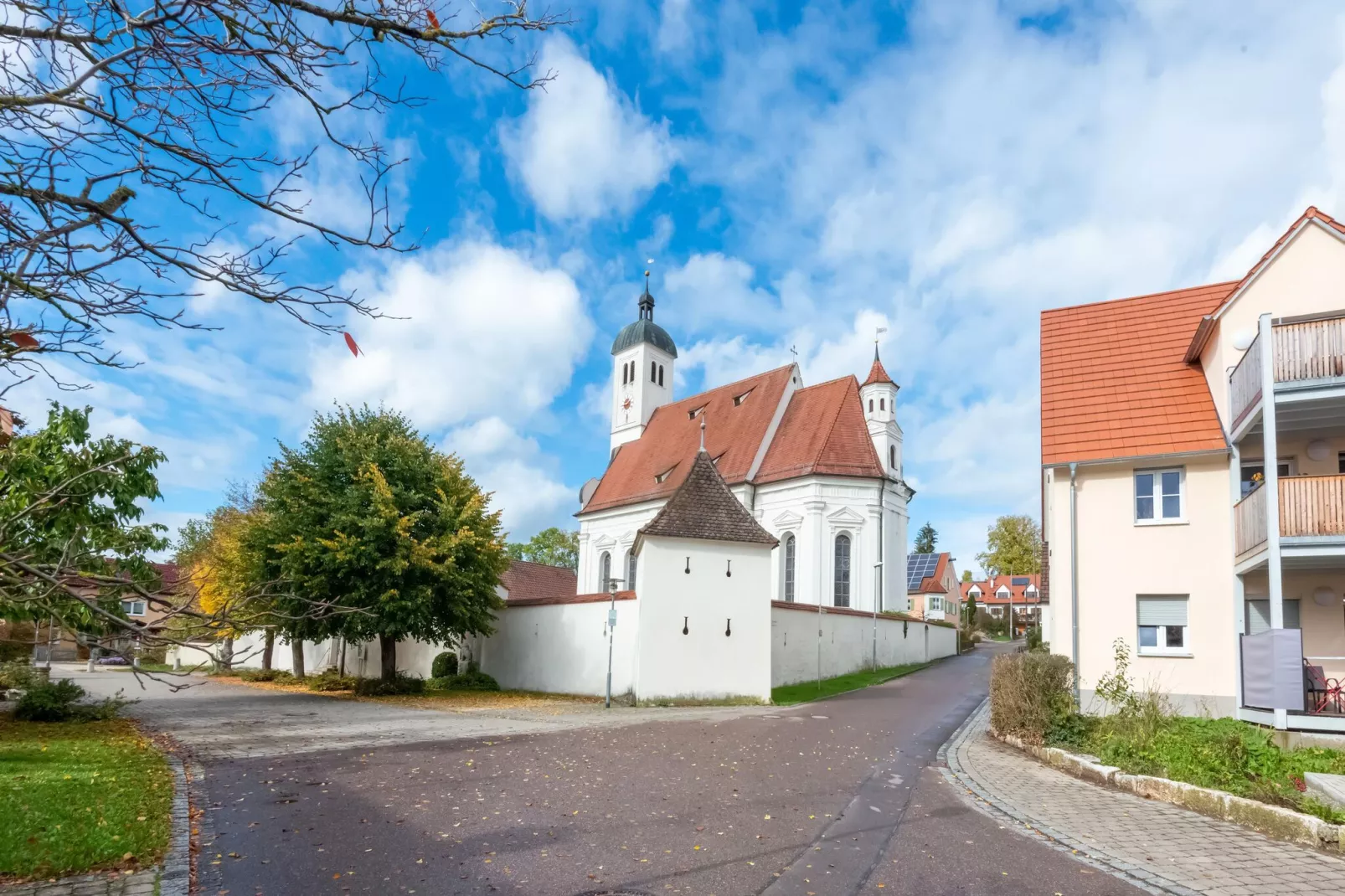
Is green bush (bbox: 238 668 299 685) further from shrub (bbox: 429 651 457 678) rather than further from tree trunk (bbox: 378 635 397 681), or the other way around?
tree trunk (bbox: 378 635 397 681)

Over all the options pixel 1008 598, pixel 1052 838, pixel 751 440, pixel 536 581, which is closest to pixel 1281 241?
pixel 1052 838

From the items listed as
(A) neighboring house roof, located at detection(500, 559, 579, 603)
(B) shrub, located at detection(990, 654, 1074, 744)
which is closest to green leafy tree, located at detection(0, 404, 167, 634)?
(B) shrub, located at detection(990, 654, 1074, 744)

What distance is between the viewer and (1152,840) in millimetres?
8055

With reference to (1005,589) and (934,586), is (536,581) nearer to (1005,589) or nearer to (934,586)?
(934,586)

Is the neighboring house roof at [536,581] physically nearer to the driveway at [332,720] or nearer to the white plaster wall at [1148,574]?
the driveway at [332,720]

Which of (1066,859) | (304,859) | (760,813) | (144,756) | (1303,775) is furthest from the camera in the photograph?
(144,756)

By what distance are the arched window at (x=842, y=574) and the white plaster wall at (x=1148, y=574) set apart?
1823 cm

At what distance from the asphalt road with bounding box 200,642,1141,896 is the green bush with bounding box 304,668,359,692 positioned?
15.9m

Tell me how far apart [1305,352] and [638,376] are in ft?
138

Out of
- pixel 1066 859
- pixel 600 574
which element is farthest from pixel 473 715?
pixel 600 574

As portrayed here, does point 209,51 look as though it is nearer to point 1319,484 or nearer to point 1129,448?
point 1319,484

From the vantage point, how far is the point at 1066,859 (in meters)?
7.31

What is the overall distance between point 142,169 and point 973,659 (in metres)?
44.2

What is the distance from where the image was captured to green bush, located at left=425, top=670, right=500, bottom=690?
27.2 meters
